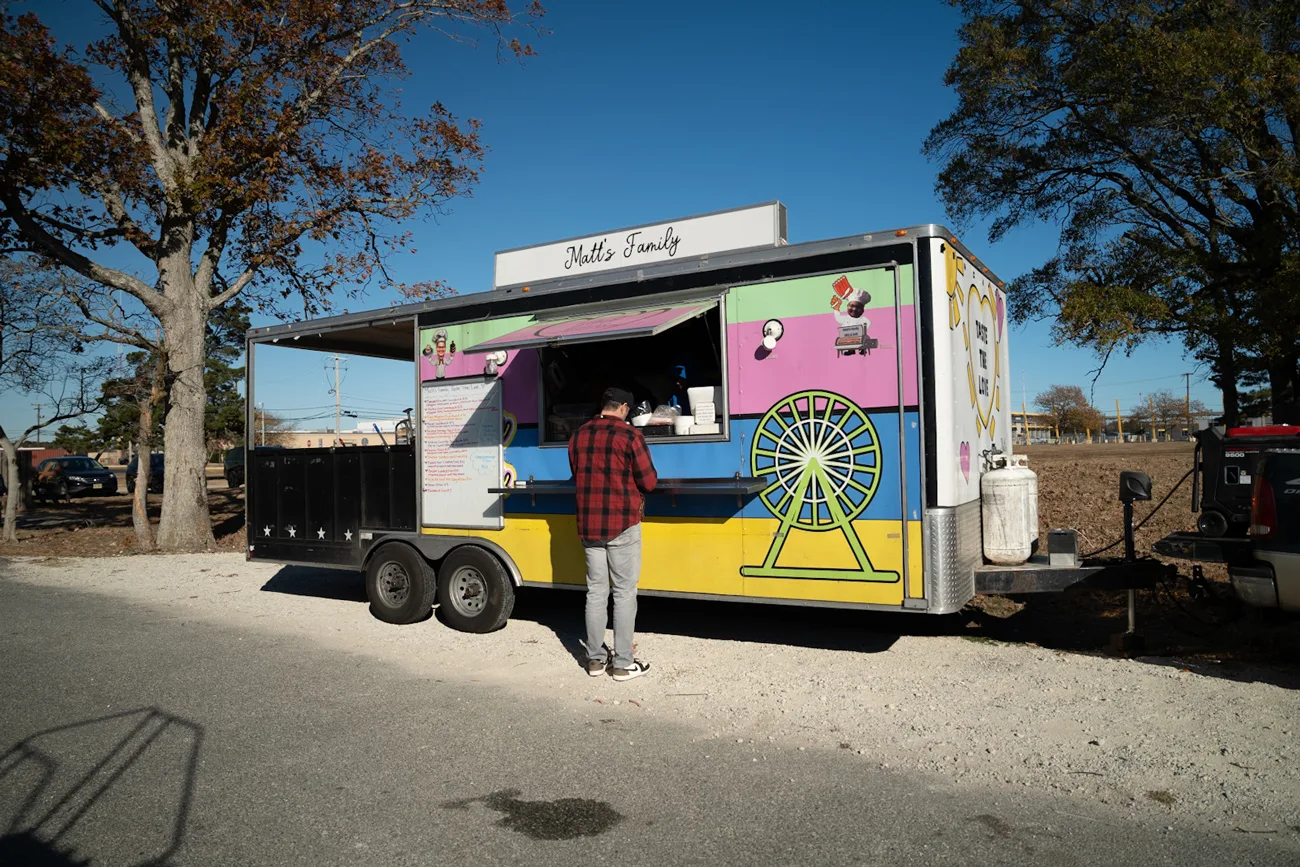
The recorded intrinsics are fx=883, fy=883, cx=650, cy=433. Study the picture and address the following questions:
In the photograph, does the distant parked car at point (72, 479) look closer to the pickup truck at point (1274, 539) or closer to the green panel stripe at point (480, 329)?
the green panel stripe at point (480, 329)

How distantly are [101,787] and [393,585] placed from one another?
3997mm

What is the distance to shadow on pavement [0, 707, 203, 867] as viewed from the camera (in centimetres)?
350

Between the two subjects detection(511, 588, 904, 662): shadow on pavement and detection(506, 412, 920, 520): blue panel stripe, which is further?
detection(511, 588, 904, 662): shadow on pavement

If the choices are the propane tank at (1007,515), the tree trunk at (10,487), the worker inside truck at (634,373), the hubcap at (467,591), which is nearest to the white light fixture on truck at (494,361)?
the worker inside truck at (634,373)

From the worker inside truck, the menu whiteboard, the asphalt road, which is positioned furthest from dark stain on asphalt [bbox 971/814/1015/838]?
the menu whiteboard

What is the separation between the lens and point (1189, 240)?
40.2 ft

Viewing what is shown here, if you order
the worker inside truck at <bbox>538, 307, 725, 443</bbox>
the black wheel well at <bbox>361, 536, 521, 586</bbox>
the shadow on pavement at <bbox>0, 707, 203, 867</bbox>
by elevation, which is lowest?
the shadow on pavement at <bbox>0, 707, 203, 867</bbox>

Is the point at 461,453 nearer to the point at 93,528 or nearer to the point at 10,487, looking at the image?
the point at 10,487

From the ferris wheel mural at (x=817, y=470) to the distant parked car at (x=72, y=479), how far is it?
Answer: 29711 mm

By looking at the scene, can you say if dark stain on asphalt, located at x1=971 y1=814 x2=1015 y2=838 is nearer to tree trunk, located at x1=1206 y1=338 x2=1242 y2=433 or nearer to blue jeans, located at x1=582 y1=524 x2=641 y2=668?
blue jeans, located at x1=582 y1=524 x2=641 y2=668

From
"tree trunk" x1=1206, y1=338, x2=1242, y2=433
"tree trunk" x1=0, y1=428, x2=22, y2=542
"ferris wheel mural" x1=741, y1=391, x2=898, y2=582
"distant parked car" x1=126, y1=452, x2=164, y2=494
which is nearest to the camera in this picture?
"ferris wheel mural" x1=741, y1=391, x2=898, y2=582

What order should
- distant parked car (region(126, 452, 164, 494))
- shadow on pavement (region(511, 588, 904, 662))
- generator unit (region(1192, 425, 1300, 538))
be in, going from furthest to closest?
distant parked car (region(126, 452, 164, 494)), shadow on pavement (region(511, 588, 904, 662)), generator unit (region(1192, 425, 1300, 538))

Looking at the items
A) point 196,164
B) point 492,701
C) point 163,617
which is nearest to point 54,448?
point 196,164

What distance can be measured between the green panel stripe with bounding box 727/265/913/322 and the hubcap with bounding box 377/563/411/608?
3.90 metres
